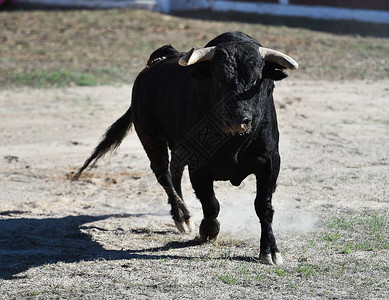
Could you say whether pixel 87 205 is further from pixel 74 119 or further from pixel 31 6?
pixel 31 6

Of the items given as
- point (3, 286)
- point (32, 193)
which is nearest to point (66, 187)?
point (32, 193)

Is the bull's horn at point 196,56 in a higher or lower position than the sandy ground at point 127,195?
higher

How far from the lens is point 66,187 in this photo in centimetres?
895

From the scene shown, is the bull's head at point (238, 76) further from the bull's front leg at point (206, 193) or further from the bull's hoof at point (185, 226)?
the bull's hoof at point (185, 226)

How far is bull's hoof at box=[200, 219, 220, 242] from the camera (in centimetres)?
647

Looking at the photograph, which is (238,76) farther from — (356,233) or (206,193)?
(356,233)

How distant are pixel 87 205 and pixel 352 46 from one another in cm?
1265

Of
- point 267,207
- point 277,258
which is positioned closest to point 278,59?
point 267,207

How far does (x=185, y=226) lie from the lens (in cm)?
721

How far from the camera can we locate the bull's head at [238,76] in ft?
17.9

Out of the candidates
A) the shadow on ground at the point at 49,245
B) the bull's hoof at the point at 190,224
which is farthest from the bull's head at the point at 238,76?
the bull's hoof at the point at 190,224

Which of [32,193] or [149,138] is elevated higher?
[149,138]

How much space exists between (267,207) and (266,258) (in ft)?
1.45

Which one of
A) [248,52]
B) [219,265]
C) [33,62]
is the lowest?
[33,62]
